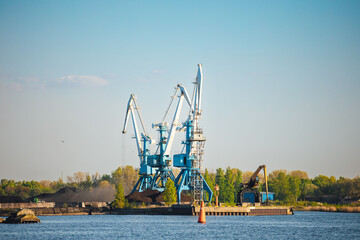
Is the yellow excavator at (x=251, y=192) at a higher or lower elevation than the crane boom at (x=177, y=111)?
lower

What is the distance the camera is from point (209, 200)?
340ft

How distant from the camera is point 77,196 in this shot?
432ft

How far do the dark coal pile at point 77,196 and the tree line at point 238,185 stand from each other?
24.5ft

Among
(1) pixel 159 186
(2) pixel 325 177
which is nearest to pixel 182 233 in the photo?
(1) pixel 159 186

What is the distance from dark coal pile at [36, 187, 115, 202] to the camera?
129375 mm

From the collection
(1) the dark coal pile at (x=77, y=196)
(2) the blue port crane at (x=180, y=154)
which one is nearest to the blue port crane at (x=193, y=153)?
(2) the blue port crane at (x=180, y=154)

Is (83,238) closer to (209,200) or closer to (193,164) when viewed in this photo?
(193,164)

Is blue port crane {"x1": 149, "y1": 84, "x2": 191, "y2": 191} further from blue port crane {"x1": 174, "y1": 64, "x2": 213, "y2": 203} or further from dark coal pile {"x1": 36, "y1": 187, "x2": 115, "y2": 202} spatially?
dark coal pile {"x1": 36, "y1": 187, "x2": 115, "y2": 202}

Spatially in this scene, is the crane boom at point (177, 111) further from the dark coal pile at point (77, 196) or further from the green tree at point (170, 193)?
the dark coal pile at point (77, 196)

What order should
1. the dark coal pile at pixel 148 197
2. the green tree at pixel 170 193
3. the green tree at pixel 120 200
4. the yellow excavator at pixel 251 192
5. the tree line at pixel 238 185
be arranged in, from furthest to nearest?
the tree line at pixel 238 185
the dark coal pile at pixel 148 197
the green tree at pixel 120 200
the green tree at pixel 170 193
the yellow excavator at pixel 251 192

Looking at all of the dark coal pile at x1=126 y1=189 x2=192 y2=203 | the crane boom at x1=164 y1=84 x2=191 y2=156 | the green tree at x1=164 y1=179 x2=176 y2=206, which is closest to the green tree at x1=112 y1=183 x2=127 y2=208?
the dark coal pile at x1=126 y1=189 x2=192 y2=203

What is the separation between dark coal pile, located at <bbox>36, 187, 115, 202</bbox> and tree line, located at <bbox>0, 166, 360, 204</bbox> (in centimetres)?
748

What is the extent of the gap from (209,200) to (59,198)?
41.7 metres

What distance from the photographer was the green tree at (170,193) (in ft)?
320
